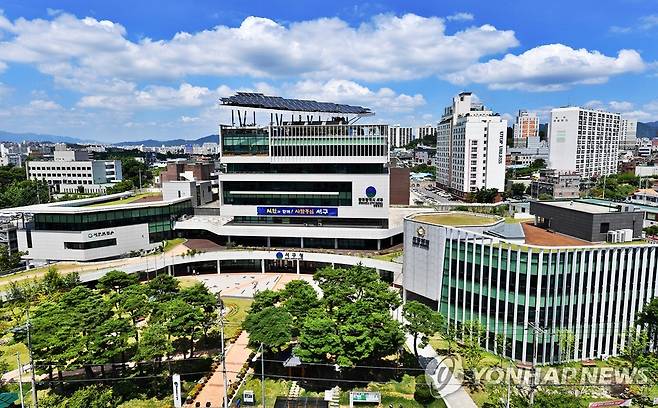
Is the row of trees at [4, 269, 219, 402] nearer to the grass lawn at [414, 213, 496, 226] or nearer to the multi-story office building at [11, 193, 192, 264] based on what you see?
the multi-story office building at [11, 193, 192, 264]

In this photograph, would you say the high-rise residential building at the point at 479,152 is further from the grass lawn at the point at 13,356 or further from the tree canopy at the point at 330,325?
the grass lawn at the point at 13,356

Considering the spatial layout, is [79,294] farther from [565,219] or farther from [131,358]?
[565,219]

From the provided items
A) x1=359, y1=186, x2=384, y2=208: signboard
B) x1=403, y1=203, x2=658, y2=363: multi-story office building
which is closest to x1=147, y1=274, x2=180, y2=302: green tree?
x1=403, y1=203, x2=658, y2=363: multi-story office building

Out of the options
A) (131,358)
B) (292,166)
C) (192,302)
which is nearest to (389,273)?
(292,166)

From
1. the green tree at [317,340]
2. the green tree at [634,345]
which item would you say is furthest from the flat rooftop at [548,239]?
the green tree at [317,340]

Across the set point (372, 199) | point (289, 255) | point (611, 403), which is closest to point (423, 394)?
point (611, 403)

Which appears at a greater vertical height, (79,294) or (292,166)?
(292,166)
